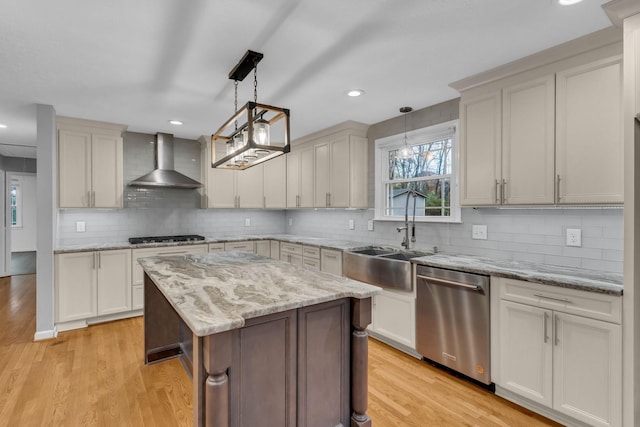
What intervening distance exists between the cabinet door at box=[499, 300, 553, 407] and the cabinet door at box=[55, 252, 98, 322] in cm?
416

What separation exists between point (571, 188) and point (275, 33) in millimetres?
2148

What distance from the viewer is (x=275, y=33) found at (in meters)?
1.98

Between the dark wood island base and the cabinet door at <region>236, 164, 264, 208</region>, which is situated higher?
the cabinet door at <region>236, 164, 264, 208</region>

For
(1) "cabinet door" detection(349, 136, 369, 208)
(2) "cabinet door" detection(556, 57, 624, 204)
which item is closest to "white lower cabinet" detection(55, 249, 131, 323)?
(1) "cabinet door" detection(349, 136, 369, 208)

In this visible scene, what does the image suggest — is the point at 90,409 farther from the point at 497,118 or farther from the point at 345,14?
the point at 497,118

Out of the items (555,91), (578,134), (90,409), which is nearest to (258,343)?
(90,409)

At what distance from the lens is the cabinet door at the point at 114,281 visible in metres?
3.79

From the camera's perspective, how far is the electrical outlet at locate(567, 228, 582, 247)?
2.34 m

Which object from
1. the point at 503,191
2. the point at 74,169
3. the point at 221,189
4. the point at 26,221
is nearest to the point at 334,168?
the point at 221,189

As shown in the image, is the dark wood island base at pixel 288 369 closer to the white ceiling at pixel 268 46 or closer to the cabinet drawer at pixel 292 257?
the white ceiling at pixel 268 46

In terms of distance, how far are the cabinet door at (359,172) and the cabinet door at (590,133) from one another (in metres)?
2.13

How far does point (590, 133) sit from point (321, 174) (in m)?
2.87

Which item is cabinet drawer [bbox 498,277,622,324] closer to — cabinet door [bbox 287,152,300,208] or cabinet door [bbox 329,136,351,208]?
cabinet door [bbox 329,136,351,208]

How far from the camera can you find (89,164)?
3.91 m
